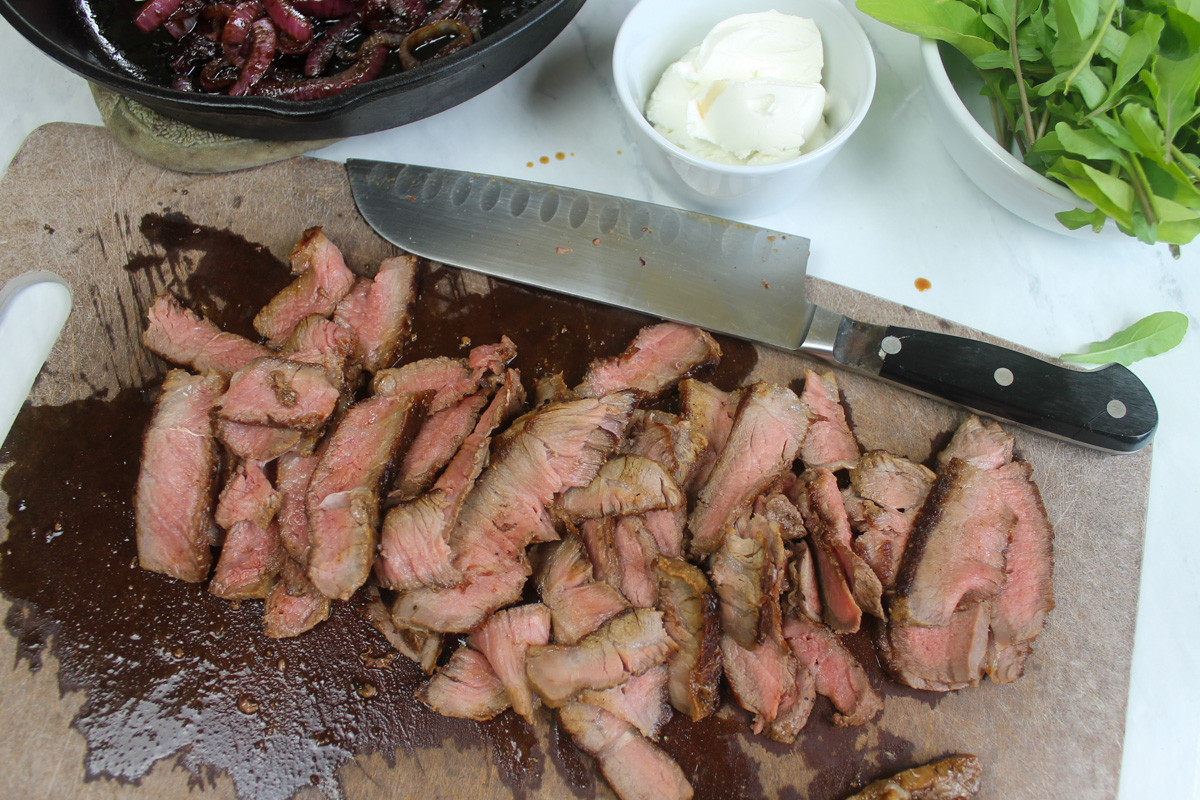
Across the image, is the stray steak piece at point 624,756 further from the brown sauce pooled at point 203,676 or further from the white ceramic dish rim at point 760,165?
the white ceramic dish rim at point 760,165

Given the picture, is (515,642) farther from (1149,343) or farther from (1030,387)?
(1149,343)

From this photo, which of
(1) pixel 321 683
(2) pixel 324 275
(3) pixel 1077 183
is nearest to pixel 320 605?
(1) pixel 321 683

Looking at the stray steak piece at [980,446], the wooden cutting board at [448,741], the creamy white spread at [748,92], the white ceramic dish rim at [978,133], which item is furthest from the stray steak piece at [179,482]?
the white ceramic dish rim at [978,133]

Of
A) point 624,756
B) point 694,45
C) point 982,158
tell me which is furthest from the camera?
point 694,45

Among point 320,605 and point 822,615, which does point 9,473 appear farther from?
point 822,615

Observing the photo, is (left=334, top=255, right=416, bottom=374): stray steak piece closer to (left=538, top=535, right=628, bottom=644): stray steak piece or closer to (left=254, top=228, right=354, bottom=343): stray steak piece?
(left=254, top=228, right=354, bottom=343): stray steak piece

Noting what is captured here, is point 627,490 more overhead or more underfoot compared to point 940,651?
more overhead

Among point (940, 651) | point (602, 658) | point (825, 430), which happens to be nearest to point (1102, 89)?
point (825, 430)

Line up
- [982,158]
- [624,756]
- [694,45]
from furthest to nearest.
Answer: [694,45], [982,158], [624,756]
